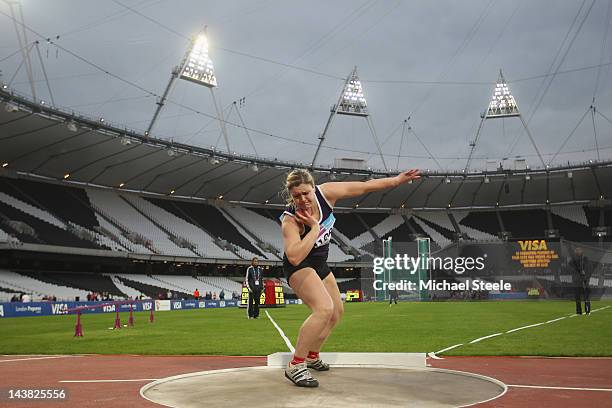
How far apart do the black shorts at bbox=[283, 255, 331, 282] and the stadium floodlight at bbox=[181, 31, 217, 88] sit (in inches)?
1761

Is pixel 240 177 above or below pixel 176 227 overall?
above

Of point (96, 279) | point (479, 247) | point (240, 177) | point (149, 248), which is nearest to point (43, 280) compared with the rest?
point (96, 279)

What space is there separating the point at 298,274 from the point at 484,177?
5808 cm

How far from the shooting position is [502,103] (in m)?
61.7

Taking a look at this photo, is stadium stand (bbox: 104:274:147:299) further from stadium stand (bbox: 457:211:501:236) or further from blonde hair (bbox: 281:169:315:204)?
blonde hair (bbox: 281:169:315:204)

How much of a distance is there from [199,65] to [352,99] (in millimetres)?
18914

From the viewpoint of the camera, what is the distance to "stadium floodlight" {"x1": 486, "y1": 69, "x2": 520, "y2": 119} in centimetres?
6131

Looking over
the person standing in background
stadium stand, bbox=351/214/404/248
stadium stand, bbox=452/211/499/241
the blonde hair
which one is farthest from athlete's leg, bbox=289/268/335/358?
stadium stand, bbox=452/211/499/241

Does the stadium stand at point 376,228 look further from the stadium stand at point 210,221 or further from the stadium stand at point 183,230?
the stadium stand at point 183,230

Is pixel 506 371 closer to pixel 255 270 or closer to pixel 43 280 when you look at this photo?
pixel 255 270

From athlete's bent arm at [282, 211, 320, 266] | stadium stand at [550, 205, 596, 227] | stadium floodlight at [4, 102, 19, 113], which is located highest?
stadium floodlight at [4, 102, 19, 113]

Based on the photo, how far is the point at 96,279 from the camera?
45.3 metres

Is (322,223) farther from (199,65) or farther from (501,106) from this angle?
(501,106)

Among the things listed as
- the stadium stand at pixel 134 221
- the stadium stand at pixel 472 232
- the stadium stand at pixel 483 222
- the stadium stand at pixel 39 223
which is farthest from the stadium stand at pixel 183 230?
the stadium stand at pixel 483 222
